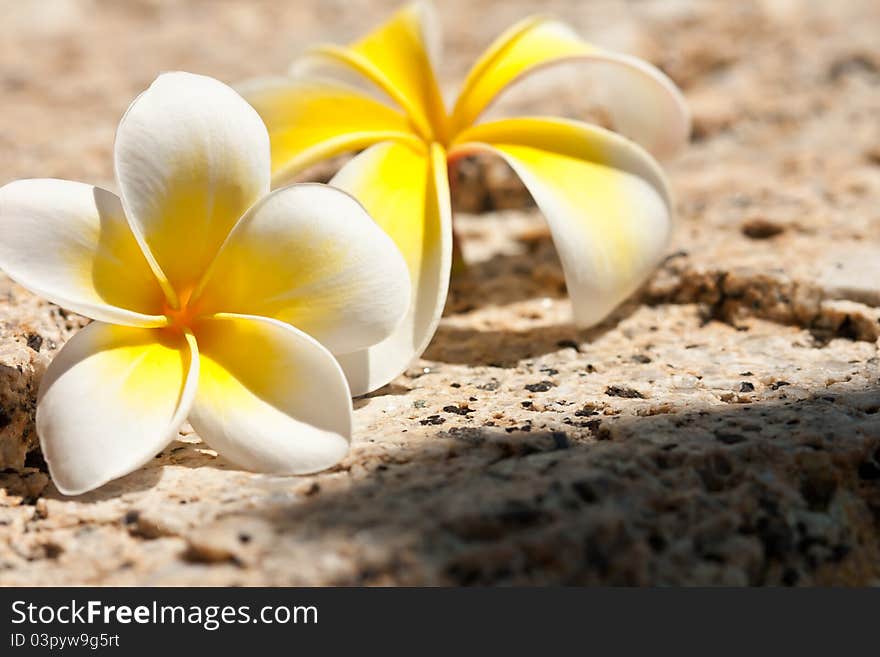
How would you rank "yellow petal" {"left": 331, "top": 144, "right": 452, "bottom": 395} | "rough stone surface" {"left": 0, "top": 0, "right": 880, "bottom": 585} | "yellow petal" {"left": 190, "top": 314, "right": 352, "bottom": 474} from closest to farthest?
"rough stone surface" {"left": 0, "top": 0, "right": 880, "bottom": 585}
"yellow petal" {"left": 190, "top": 314, "right": 352, "bottom": 474}
"yellow petal" {"left": 331, "top": 144, "right": 452, "bottom": 395}

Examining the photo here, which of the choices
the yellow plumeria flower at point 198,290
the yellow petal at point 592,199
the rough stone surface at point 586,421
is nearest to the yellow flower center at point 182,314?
the yellow plumeria flower at point 198,290

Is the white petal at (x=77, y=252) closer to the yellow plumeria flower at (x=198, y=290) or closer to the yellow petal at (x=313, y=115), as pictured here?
the yellow plumeria flower at (x=198, y=290)

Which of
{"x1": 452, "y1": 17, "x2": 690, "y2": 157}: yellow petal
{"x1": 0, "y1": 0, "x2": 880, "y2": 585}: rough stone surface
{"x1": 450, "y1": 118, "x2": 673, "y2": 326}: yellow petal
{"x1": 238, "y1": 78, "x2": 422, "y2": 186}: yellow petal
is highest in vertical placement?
{"x1": 452, "y1": 17, "x2": 690, "y2": 157}: yellow petal

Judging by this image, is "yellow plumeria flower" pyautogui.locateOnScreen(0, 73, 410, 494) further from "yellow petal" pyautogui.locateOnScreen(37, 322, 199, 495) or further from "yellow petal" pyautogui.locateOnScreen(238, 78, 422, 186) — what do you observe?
"yellow petal" pyautogui.locateOnScreen(238, 78, 422, 186)

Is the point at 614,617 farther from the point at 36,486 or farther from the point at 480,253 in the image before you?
the point at 480,253

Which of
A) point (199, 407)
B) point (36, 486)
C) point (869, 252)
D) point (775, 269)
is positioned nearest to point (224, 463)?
point (199, 407)

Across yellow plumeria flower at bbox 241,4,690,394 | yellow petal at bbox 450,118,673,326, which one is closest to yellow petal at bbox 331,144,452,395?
yellow plumeria flower at bbox 241,4,690,394

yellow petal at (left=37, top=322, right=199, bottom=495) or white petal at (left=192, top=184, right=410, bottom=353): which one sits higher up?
white petal at (left=192, top=184, right=410, bottom=353)
